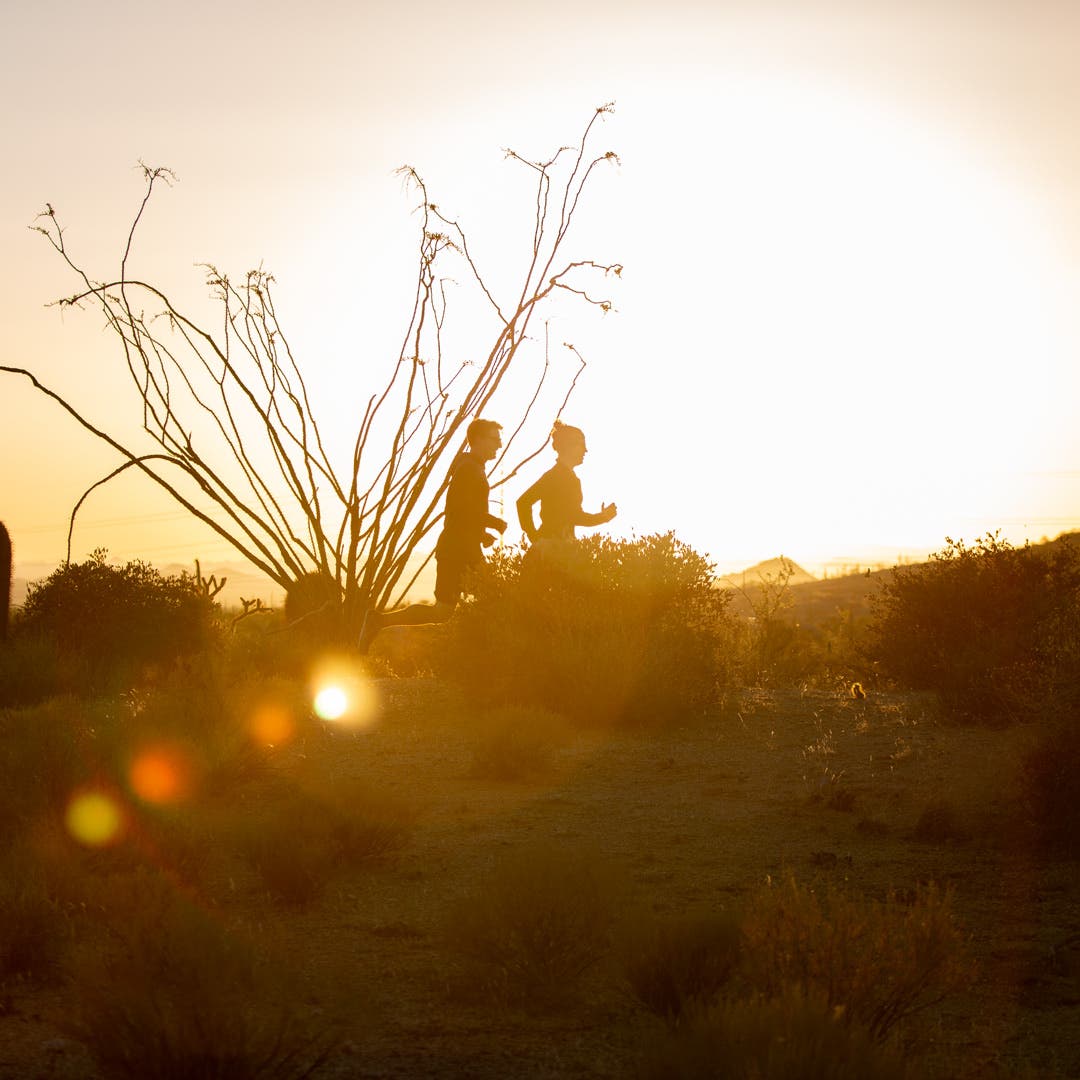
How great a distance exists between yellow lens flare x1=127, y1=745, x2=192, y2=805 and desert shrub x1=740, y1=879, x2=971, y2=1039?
4.46 m

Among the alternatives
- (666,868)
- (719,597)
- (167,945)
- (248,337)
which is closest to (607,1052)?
(167,945)

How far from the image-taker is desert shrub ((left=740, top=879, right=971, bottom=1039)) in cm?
452

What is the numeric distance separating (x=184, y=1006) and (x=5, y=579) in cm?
1052

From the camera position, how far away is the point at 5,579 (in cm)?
1347

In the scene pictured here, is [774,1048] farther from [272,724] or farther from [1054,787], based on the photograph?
[272,724]

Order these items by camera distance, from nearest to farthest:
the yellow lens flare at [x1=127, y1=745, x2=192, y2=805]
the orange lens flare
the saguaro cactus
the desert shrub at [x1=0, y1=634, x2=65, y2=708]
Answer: the yellow lens flare at [x1=127, y1=745, x2=192, y2=805], the orange lens flare, the desert shrub at [x1=0, y1=634, x2=65, y2=708], the saguaro cactus

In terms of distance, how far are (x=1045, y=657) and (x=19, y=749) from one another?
855 centimetres

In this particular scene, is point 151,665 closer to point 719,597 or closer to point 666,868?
point 719,597

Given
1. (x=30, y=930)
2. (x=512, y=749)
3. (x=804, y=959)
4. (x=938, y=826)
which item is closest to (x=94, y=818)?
(x=30, y=930)

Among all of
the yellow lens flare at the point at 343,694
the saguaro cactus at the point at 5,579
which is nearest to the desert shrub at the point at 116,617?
the saguaro cactus at the point at 5,579

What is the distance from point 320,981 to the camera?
5.26 metres

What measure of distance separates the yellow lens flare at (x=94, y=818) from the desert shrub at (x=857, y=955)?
12.6 feet

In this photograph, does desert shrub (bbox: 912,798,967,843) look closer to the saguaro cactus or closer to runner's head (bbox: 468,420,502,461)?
runner's head (bbox: 468,420,502,461)

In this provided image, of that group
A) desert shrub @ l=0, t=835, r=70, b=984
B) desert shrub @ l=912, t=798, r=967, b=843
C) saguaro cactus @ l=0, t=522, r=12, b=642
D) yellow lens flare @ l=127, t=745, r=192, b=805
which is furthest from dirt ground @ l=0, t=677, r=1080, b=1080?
saguaro cactus @ l=0, t=522, r=12, b=642
